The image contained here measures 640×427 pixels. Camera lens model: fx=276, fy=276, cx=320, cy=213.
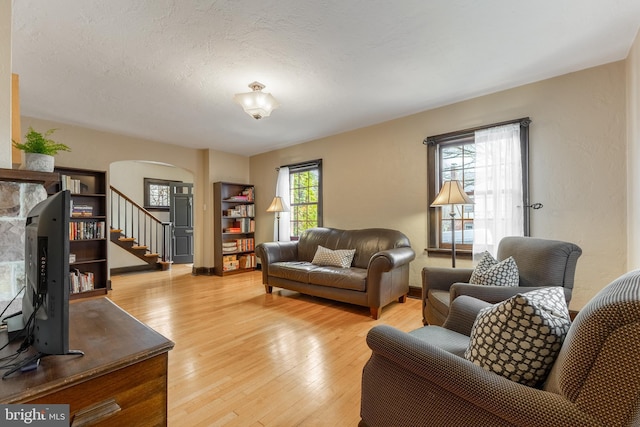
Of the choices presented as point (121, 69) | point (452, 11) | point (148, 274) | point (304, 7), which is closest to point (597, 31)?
point (452, 11)

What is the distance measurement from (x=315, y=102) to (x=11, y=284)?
9.71 ft

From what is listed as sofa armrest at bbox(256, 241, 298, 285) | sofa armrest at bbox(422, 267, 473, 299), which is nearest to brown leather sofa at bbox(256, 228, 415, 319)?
sofa armrest at bbox(256, 241, 298, 285)

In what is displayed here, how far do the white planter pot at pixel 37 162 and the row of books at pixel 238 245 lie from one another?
389 cm

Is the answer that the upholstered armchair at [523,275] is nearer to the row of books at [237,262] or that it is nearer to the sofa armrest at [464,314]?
the sofa armrest at [464,314]

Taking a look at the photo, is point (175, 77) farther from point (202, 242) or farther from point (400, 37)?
Result: point (202, 242)

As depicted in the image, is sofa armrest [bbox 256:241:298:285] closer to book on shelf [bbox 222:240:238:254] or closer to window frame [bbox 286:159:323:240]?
window frame [bbox 286:159:323:240]

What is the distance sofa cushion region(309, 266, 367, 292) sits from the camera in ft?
10.0

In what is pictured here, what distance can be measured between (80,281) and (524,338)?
4.99 m

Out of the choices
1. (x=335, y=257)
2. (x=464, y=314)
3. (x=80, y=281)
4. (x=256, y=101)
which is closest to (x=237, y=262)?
(x=80, y=281)

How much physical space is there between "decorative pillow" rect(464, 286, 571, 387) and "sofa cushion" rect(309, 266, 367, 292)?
2081mm

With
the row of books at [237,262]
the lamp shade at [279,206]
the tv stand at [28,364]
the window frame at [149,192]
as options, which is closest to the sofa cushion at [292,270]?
the lamp shade at [279,206]

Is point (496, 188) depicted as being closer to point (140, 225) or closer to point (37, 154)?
point (37, 154)

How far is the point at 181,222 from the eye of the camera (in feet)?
22.1

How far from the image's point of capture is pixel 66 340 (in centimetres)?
Result: 74
